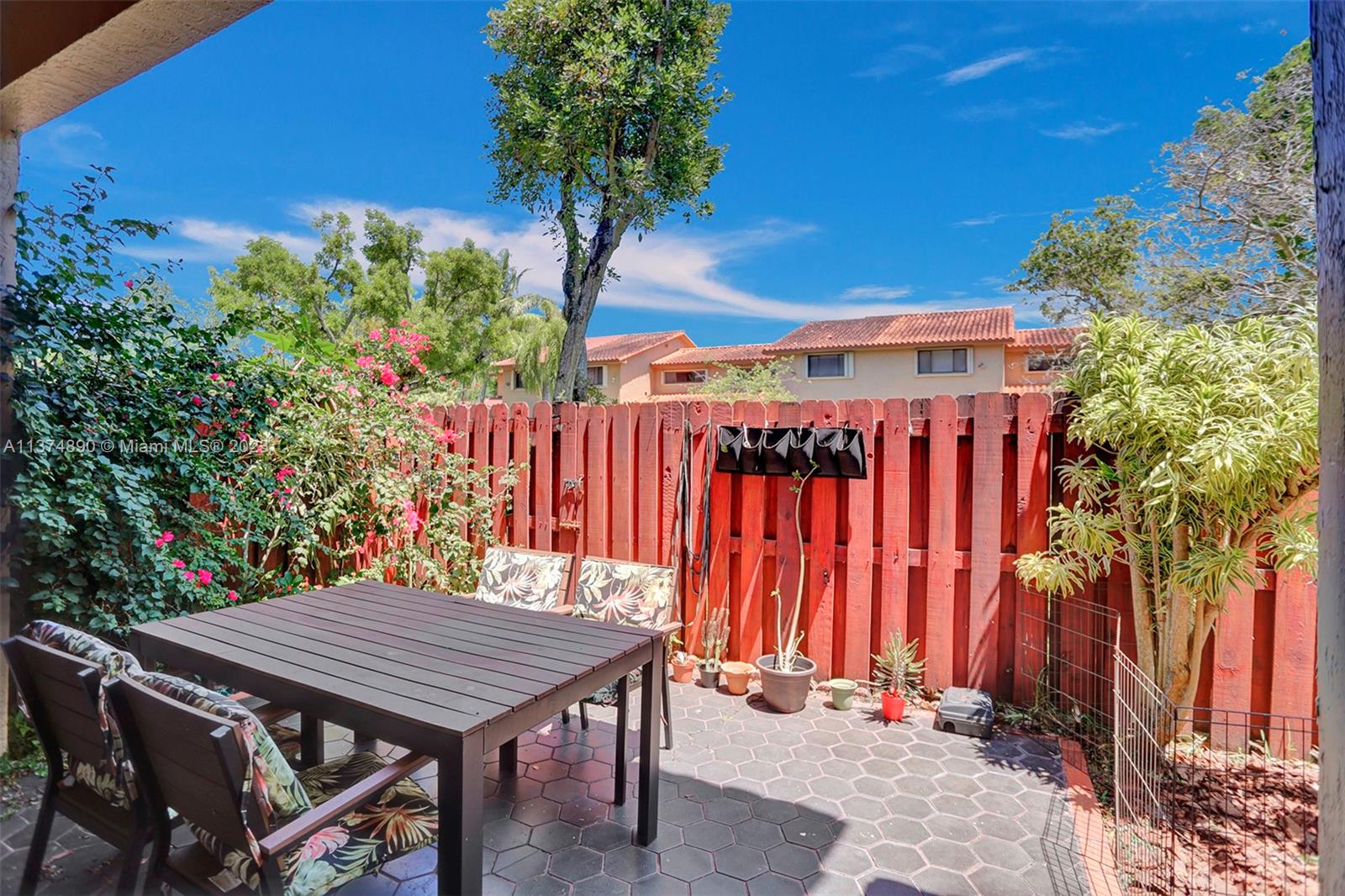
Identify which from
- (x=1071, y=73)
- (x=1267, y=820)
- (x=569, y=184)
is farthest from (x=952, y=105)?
(x=1267, y=820)

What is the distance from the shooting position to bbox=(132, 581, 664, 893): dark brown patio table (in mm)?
1795

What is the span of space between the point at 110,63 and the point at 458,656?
9.11 feet

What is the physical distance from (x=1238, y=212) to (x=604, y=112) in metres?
8.41

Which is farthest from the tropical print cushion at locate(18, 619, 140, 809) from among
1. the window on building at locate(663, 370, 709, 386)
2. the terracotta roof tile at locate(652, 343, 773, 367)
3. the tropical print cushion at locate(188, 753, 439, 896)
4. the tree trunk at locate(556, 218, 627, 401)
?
the window on building at locate(663, 370, 709, 386)

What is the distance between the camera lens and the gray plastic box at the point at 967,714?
357cm

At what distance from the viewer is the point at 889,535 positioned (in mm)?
4066

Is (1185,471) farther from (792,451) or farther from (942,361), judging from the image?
(942,361)

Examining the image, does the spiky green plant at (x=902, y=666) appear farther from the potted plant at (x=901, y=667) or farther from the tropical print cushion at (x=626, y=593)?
the tropical print cushion at (x=626, y=593)

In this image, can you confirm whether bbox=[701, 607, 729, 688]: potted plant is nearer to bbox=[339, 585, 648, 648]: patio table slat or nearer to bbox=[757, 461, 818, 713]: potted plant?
bbox=[757, 461, 818, 713]: potted plant

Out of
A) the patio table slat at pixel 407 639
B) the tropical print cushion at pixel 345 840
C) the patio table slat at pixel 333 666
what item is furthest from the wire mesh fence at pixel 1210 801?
the tropical print cushion at pixel 345 840

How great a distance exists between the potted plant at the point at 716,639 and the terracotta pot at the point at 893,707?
1.14 metres

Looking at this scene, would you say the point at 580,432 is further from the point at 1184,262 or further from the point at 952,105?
the point at 952,105

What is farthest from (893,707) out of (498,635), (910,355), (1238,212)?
(910,355)

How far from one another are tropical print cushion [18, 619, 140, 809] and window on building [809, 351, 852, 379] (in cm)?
2157
